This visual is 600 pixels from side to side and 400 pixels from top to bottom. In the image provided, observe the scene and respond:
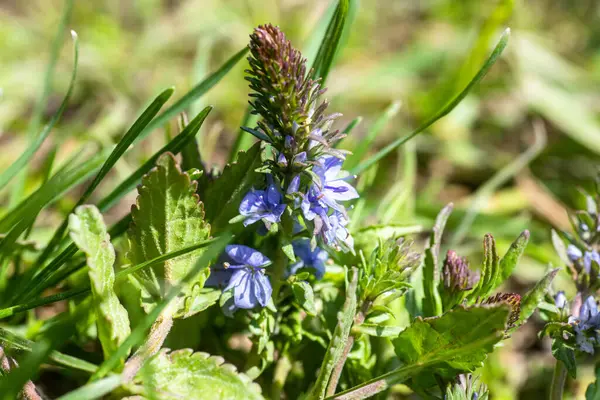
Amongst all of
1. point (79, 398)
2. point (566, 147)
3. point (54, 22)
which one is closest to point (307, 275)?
point (79, 398)

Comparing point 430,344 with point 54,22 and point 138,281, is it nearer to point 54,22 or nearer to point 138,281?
point 138,281

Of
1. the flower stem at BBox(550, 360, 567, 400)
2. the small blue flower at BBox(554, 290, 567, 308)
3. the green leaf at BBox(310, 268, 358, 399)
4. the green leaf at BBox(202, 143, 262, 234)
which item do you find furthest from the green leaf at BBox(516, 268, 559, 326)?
the green leaf at BBox(202, 143, 262, 234)

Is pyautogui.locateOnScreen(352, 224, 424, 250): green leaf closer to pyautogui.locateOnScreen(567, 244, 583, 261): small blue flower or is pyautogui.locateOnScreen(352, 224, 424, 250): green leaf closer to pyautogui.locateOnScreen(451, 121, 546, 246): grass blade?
pyautogui.locateOnScreen(567, 244, 583, 261): small blue flower

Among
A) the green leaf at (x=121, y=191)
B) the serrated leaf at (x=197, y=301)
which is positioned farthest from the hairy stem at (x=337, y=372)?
the green leaf at (x=121, y=191)

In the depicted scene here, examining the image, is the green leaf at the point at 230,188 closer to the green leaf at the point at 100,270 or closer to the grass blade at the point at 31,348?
the green leaf at the point at 100,270

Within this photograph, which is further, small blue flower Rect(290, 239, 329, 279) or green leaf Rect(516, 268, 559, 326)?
small blue flower Rect(290, 239, 329, 279)

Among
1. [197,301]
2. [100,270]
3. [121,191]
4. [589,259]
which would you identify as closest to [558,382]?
[589,259]
